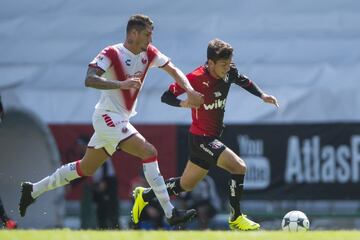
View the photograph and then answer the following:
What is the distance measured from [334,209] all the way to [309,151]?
3.10 ft

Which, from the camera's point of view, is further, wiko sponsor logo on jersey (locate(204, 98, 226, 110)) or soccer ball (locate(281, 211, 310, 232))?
wiko sponsor logo on jersey (locate(204, 98, 226, 110))

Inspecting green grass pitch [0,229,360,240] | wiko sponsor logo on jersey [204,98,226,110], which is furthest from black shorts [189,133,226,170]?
green grass pitch [0,229,360,240]

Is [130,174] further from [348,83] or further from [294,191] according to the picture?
[348,83]

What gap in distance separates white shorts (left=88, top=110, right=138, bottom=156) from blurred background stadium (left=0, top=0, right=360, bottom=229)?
5.71 meters

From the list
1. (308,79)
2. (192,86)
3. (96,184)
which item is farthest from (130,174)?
(192,86)

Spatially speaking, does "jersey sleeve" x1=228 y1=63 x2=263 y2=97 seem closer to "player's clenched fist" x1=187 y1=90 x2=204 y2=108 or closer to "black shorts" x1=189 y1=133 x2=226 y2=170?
"black shorts" x1=189 y1=133 x2=226 y2=170

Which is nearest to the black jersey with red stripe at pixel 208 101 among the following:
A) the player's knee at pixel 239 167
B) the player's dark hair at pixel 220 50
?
the player's dark hair at pixel 220 50

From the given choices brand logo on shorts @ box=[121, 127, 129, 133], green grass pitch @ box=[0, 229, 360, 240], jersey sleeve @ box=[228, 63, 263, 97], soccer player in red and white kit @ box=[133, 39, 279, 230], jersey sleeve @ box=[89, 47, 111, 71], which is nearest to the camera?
green grass pitch @ box=[0, 229, 360, 240]

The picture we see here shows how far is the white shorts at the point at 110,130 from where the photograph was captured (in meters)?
9.79

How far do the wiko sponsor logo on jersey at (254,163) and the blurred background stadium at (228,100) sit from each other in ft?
0.05

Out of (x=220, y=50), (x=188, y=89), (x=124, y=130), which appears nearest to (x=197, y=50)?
(x=220, y=50)

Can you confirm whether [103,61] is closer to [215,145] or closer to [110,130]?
[110,130]

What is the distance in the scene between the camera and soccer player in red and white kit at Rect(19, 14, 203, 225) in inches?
381

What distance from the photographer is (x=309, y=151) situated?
613 inches
